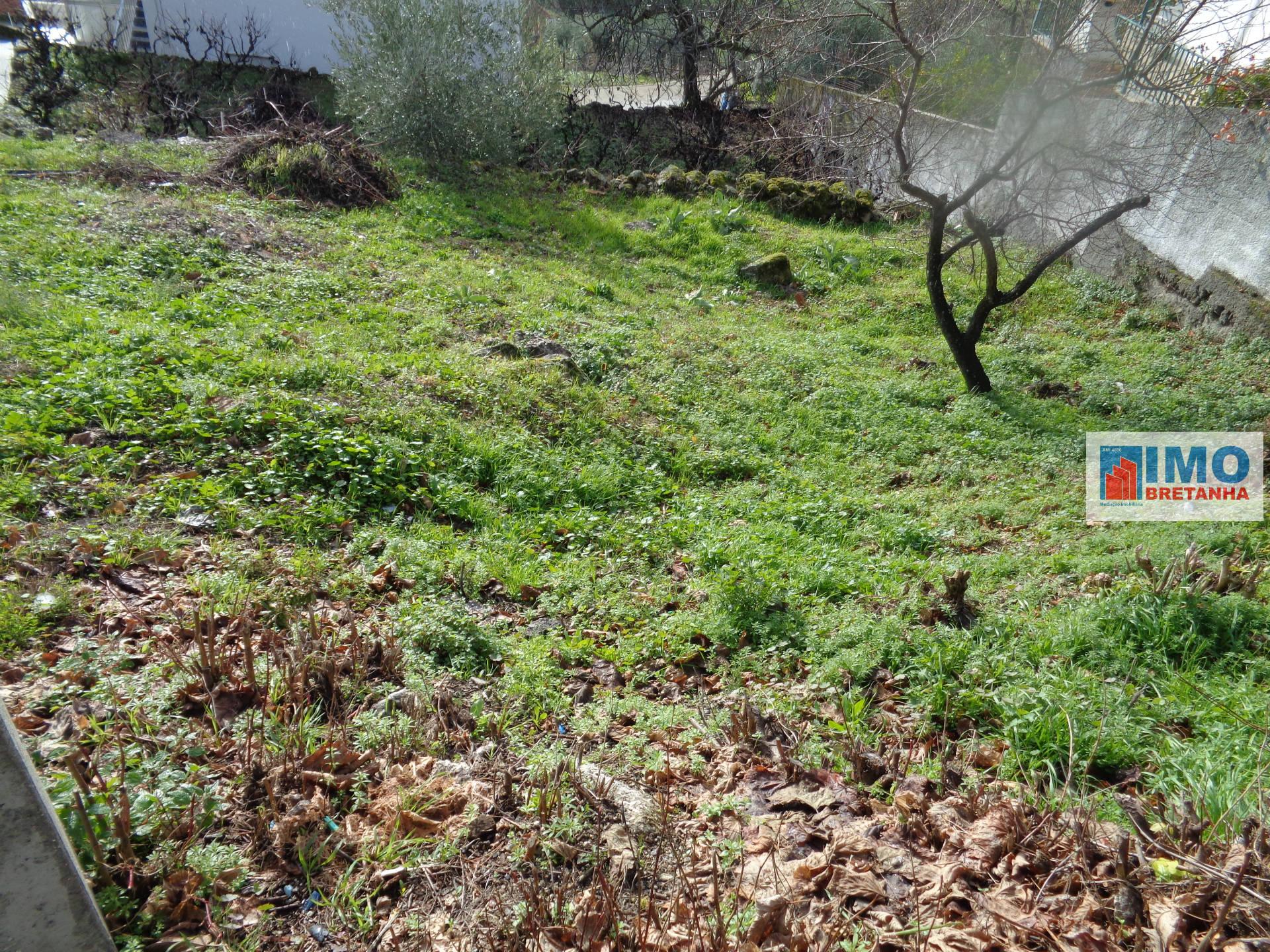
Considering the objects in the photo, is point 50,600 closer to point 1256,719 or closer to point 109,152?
point 1256,719

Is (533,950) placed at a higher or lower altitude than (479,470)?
lower

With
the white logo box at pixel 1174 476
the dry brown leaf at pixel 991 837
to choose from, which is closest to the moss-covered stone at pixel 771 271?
the white logo box at pixel 1174 476

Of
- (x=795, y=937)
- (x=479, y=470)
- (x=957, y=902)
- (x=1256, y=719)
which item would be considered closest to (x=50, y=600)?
(x=479, y=470)

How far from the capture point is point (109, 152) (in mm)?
11344

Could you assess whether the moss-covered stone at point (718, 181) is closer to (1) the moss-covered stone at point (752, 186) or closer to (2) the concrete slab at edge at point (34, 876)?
(1) the moss-covered stone at point (752, 186)

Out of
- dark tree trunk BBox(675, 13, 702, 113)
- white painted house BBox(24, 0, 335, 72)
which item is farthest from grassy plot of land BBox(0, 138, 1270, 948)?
white painted house BBox(24, 0, 335, 72)

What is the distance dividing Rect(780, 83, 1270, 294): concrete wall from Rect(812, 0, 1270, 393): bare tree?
0.03 m

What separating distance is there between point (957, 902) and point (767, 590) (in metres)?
2.25

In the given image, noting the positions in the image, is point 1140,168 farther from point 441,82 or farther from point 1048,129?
point 441,82

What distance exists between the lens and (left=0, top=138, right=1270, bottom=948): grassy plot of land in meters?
2.52

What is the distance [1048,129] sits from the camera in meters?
7.17

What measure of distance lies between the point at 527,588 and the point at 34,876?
2987mm

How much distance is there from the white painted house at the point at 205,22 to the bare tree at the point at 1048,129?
15.0 m

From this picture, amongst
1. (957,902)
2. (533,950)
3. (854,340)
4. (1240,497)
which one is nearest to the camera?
(533,950)
